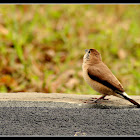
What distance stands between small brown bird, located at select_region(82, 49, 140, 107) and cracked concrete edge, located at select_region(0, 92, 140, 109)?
0.41 ft

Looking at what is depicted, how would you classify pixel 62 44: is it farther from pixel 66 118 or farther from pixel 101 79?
pixel 66 118

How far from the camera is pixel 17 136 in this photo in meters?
2.77

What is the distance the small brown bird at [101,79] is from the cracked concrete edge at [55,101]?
4.9 inches

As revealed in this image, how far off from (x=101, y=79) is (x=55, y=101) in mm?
471

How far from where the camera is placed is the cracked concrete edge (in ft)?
10.6

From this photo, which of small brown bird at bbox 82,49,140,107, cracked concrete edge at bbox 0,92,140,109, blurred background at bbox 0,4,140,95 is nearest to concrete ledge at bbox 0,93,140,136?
cracked concrete edge at bbox 0,92,140,109

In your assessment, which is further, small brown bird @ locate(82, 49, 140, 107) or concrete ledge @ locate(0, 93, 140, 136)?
small brown bird @ locate(82, 49, 140, 107)

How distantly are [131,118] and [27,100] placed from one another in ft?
3.15

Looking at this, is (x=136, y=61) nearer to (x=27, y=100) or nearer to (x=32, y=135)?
(x=27, y=100)

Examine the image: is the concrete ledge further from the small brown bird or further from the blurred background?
the blurred background

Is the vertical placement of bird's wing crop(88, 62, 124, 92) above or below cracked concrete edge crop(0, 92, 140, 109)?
above

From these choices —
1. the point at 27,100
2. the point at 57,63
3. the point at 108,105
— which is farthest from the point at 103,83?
the point at 57,63

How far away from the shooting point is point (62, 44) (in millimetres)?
6051

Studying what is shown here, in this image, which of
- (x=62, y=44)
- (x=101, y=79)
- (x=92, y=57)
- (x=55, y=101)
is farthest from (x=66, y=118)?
(x=62, y=44)
